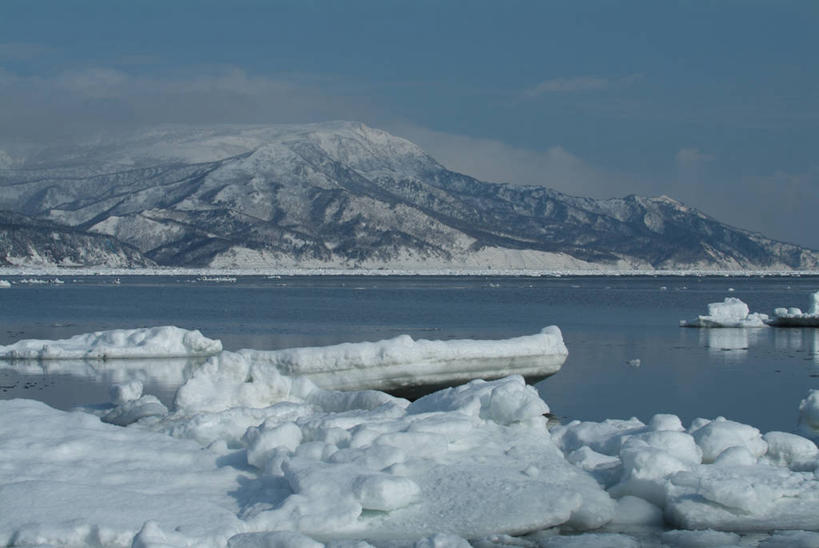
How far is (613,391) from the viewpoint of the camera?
24.0 meters

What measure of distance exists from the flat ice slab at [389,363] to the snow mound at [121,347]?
34.9ft

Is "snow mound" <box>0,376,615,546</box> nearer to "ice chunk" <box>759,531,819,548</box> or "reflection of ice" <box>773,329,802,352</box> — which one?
"ice chunk" <box>759,531,819,548</box>

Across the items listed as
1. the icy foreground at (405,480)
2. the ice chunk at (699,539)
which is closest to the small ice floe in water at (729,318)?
the icy foreground at (405,480)

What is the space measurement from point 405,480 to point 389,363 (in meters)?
8.48

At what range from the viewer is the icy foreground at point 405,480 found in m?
10.8

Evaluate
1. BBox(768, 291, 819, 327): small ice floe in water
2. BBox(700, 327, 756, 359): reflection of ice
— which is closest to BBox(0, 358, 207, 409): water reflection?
BBox(700, 327, 756, 359): reflection of ice

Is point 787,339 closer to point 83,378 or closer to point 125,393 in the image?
point 83,378

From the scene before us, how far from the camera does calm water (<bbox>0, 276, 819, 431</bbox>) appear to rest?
22.6m

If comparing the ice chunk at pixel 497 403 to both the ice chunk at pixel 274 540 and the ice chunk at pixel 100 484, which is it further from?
the ice chunk at pixel 274 540

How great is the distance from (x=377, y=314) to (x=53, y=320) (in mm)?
18765

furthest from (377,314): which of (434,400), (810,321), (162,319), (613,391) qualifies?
(434,400)

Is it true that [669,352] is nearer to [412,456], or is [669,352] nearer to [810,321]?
[810,321]

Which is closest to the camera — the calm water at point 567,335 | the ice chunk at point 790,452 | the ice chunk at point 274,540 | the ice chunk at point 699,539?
the ice chunk at point 274,540

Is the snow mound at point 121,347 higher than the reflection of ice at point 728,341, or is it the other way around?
the snow mound at point 121,347
